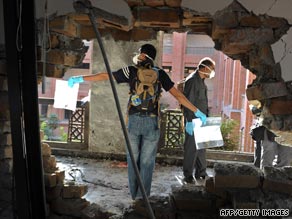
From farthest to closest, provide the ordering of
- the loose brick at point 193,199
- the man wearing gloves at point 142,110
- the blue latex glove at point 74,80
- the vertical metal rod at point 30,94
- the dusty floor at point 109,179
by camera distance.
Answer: the dusty floor at point 109,179 < the blue latex glove at point 74,80 < the man wearing gloves at point 142,110 < the loose brick at point 193,199 < the vertical metal rod at point 30,94

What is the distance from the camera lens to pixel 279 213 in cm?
205

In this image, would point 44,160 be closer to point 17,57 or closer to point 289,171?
point 17,57

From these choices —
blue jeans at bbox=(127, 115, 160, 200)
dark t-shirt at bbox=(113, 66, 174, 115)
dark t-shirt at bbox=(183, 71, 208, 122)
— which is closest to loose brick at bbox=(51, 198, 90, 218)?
blue jeans at bbox=(127, 115, 160, 200)

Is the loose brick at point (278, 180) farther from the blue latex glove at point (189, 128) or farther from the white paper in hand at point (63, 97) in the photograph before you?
the white paper in hand at point (63, 97)

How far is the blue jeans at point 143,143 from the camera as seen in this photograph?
2.66 metres

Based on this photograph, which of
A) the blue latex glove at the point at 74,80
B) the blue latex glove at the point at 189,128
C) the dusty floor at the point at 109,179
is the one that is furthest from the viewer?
the blue latex glove at the point at 189,128

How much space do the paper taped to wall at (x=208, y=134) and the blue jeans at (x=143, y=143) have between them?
0.41 metres

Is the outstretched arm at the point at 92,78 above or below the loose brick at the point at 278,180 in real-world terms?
above

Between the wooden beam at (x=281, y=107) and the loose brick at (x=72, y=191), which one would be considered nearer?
the wooden beam at (x=281, y=107)

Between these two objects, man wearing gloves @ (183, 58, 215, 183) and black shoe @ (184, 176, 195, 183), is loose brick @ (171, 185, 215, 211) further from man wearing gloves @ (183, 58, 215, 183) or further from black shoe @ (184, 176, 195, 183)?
black shoe @ (184, 176, 195, 183)

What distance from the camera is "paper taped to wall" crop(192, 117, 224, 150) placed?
9.34 feet

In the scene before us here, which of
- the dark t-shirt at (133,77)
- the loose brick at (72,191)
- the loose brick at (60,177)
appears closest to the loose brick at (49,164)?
the loose brick at (60,177)


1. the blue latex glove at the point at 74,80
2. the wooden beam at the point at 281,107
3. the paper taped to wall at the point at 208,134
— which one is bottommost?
the paper taped to wall at the point at 208,134

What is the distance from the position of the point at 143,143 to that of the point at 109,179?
1.19 metres
